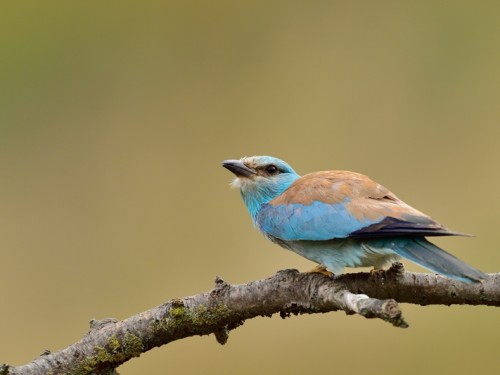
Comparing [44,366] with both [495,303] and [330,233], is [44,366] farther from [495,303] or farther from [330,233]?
[495,303]

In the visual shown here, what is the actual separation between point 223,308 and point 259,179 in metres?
0.57

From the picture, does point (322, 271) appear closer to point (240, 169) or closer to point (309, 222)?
point (309, 222)

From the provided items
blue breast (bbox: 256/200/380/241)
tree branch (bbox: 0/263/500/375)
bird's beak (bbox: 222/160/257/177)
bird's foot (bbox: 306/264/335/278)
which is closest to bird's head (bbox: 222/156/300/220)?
bird's beak (bbox: 222/160/257/177)

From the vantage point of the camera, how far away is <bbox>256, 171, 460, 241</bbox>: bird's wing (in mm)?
1688

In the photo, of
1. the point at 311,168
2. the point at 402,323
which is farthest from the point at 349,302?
the point at 311,168

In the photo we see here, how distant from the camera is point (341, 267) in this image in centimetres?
181

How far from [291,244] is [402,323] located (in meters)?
0.80

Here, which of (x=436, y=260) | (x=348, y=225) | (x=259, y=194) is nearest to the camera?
(x=436, y=260)

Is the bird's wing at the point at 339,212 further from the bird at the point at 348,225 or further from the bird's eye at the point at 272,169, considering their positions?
the bird's eye at the point at 272,169

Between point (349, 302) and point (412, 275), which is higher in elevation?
point (412, 275)

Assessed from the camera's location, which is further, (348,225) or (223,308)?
(348,225)

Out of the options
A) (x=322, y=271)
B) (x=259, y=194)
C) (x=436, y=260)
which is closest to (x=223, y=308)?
(x=322, y=271)

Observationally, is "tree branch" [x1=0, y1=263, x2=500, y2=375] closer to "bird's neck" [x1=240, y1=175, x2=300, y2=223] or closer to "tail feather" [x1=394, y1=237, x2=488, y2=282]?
"tail feather" [x1=394, y1=237, x2=488, y2=282]

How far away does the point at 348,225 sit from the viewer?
→ 1.79 metres
